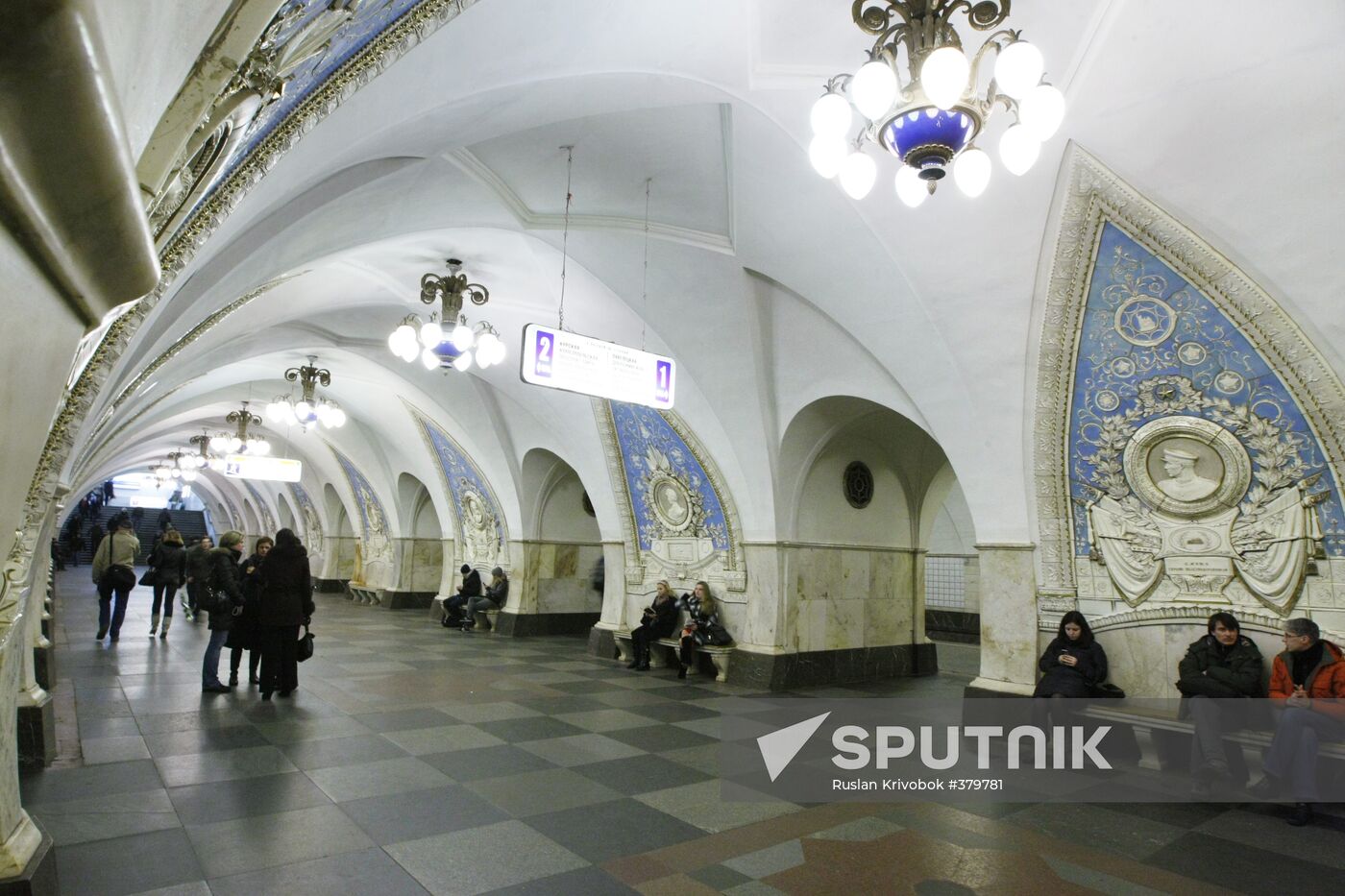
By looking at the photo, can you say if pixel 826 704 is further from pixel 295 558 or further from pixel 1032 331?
pixel 295 558

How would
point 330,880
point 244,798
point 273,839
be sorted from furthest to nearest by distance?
point 244,798 < point 273,839 < point 330,880

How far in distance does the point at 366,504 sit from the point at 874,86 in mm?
17177

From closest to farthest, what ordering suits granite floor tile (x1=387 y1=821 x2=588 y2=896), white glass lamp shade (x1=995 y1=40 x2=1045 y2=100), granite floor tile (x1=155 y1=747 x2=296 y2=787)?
granite floor tile (x1=387 y1=821 x2=588 y2=896) → white glass lamp shade (x1=995 y1=40 x2=1045 y2=100) → granite floor tile (x1=155 y1=747 x2=296 y2=787)

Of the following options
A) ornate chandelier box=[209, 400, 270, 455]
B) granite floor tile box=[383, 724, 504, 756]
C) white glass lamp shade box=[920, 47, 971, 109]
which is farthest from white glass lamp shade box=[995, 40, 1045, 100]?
ornate chandelier box=[209, 400, 270, 455]

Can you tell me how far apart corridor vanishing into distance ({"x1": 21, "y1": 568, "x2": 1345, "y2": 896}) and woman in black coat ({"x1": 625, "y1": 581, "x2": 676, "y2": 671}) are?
9.52ft

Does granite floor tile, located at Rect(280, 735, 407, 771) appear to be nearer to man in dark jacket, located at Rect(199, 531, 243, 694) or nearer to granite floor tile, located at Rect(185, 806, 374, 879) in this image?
granite floor tile, located at Rect(185, 806, 374, 879)

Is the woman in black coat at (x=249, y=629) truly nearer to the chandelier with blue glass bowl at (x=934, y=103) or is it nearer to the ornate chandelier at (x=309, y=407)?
the ornate chandelier at (x=309, y=407)

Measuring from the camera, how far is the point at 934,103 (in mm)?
3225

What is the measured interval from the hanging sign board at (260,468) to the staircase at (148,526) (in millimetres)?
21268

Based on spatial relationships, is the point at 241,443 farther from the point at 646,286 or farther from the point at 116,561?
the point at 646,286

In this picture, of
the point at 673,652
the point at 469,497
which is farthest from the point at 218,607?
the point at 469,497

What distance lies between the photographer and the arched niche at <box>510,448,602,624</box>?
12.8 meters

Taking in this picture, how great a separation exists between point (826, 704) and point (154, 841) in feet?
18.0

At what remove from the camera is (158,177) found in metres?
1.20
